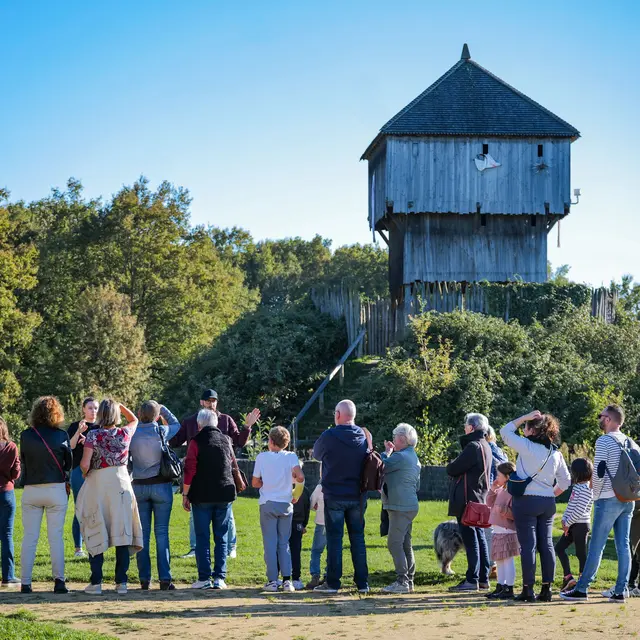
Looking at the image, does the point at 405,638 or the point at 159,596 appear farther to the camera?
the point at 159,596

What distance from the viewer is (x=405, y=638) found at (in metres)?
8.90

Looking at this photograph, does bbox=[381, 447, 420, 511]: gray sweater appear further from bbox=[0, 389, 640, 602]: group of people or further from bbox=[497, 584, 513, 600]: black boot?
bbox=[497, 584, 513, 600]: black boot

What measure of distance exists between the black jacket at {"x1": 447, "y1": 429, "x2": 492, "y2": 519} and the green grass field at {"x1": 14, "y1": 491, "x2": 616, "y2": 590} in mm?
1153

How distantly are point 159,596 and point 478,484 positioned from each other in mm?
3770

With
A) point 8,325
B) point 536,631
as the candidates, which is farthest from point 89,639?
point 8,325

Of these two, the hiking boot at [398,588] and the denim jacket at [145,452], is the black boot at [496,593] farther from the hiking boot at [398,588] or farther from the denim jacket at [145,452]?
the denim jacket at [145,452]

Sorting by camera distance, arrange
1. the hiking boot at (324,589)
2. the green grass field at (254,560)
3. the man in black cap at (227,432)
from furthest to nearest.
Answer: the man in black cap at (227,432)
the green grass field at (254,560)
the hiking boot at (324,589)

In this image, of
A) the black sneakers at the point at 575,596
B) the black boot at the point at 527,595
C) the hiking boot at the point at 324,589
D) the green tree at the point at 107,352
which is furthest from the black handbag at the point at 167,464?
the green tree at the point at 107,352

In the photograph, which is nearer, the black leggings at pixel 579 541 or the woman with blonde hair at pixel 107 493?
the woman with blonde hair at pixel 107 493

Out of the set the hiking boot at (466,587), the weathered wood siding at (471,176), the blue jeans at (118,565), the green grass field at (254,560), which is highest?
the weathered wood siding at (471,176)

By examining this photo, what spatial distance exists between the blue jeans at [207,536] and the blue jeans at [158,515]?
0.33 metres

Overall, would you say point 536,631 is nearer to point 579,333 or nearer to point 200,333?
point 579,333

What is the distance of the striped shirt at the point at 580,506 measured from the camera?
1166 centimetres

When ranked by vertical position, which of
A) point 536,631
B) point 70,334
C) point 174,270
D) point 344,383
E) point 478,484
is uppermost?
point 174,270
